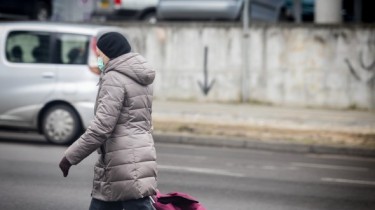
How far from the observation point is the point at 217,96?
70.4 ft

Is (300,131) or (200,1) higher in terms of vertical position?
(200,1)

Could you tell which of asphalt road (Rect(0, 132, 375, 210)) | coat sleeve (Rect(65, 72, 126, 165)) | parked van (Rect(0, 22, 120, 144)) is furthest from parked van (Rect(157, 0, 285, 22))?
coat sleeve (Rect(65, 72, 126, 165))

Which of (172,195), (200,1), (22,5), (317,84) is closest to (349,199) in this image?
(172,195)

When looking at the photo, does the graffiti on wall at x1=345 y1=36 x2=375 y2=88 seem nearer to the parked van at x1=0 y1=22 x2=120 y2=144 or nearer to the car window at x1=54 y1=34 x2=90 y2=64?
the parked van at x1=0 y1=22 x2=120 y2=144

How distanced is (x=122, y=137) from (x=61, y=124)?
8506 mm

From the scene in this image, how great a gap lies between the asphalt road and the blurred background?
0.07ft

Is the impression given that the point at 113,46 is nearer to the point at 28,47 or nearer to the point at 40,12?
the point at 28,47

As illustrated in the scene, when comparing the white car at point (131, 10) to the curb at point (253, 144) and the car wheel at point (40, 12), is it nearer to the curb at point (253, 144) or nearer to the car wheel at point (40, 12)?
the car wheel at point (40, 12)

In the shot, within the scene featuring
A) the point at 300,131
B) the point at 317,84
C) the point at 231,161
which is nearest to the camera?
the point at 231,161

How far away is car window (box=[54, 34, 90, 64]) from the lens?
14.6 metres

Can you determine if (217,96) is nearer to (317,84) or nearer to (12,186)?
(317,84)

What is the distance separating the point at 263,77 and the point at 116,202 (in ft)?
49.6

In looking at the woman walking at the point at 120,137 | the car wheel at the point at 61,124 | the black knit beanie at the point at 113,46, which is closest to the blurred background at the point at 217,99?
the car wheel at the point at 61,124

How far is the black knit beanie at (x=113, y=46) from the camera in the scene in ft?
20.6
